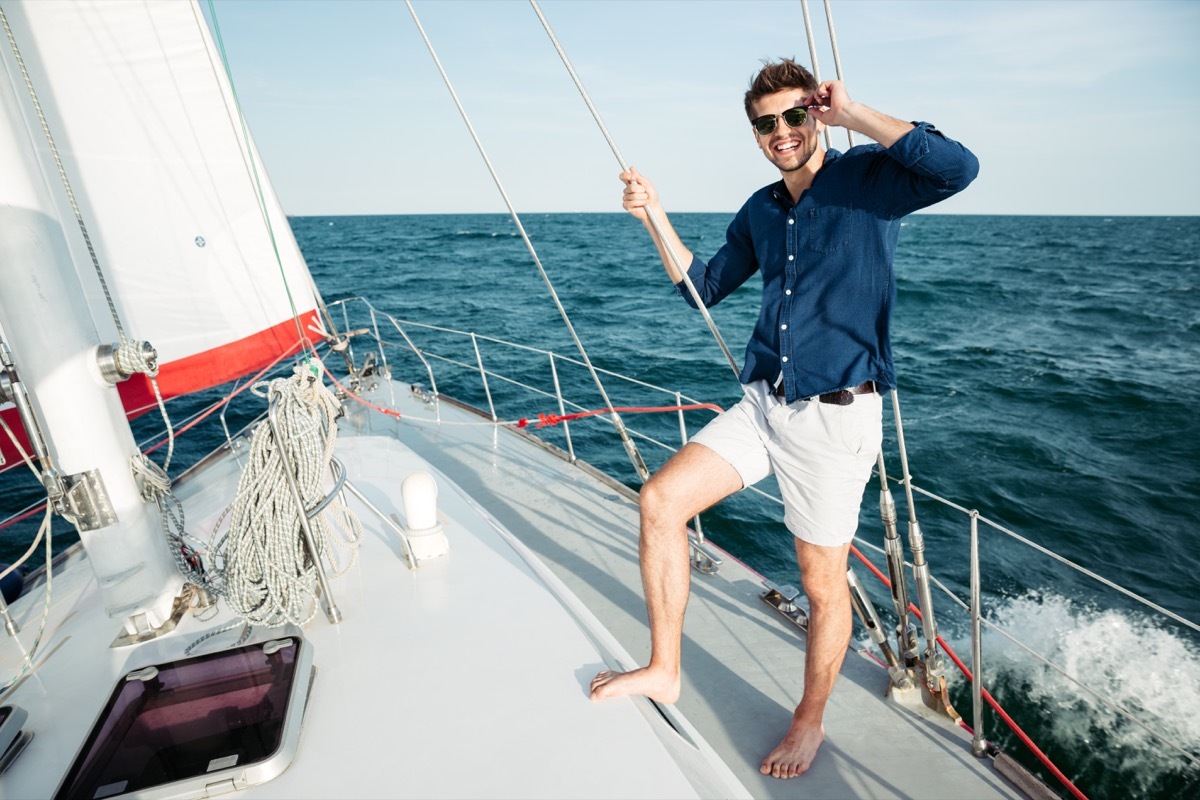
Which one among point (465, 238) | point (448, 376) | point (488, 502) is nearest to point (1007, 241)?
point (465, 238)

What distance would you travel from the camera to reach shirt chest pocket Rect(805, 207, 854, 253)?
5.64 ft

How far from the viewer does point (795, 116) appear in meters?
1.72

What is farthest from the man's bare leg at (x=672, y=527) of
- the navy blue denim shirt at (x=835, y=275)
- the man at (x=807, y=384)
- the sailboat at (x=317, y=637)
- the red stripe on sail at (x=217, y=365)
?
the red stripe on sail at (x=217, y=365)

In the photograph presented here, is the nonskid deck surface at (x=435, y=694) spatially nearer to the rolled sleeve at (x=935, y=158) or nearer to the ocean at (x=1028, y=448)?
the rolled sleeve at (x=935, y=158)

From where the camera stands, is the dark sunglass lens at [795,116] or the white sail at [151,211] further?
the white sail at [151,211]

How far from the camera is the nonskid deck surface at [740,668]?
6.37 ft

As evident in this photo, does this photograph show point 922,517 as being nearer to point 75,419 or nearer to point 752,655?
point 752,655

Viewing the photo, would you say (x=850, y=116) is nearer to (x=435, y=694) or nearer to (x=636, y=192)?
(x=636, y=192)

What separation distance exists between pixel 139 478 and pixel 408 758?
1117 millimetres

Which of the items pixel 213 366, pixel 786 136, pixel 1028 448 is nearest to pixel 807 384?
pixel 786 136

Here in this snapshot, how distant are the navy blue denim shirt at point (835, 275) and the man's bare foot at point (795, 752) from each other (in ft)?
3.39

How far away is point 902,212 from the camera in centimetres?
167

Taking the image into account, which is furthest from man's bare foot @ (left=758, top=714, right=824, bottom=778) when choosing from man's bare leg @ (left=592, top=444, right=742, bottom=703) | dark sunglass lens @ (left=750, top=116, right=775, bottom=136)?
dark sunglass lens @ (left=750, top=116, right=775, bottom=136)

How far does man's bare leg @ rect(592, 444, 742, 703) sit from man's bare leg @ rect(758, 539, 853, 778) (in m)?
0.33
